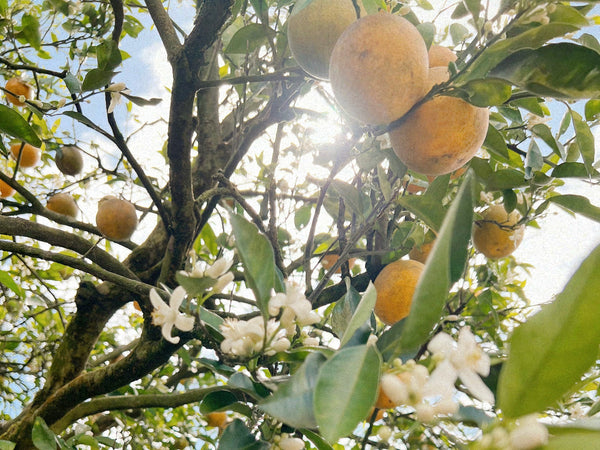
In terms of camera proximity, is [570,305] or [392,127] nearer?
[570,305]

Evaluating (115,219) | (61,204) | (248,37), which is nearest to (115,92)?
(248,37)

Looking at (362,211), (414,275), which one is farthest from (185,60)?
(414,275)

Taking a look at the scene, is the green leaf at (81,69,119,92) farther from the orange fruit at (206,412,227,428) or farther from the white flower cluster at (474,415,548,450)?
the orange fruit at (206,412,227,428)

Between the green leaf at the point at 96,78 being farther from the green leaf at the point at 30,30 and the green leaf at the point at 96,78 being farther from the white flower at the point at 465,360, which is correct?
the white flower at the point at 465,360

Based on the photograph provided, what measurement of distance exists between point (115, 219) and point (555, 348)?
68.1 inches

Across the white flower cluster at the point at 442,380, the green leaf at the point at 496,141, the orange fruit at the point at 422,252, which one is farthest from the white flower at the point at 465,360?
the orange fruit at the point at 422,252

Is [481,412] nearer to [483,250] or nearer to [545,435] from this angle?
[545,435]

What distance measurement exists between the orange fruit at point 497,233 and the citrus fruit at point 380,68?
830 mm

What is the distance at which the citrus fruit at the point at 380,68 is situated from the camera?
70cm

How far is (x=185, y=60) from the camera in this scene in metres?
1.16

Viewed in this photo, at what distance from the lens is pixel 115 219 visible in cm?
180

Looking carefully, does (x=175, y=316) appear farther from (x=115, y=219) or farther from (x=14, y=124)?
(x=115, y=219)

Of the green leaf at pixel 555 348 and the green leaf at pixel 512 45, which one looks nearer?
the green leaf at pixel 555 348

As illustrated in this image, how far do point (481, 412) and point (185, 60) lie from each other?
1.03 meters
